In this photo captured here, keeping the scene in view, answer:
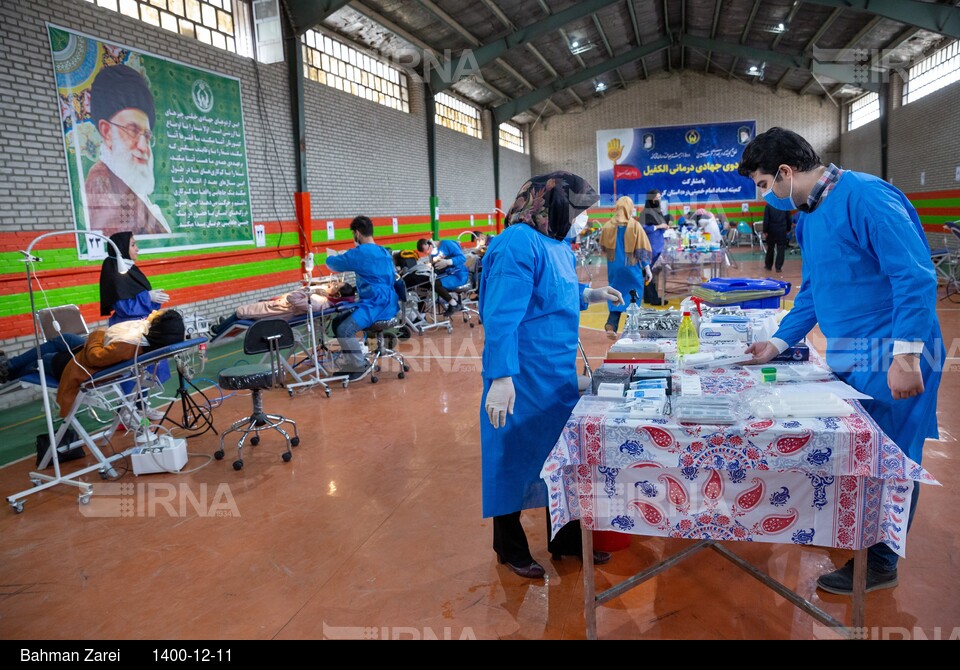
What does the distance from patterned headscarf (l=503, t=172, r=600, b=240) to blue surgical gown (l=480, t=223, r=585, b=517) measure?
0.17 feet

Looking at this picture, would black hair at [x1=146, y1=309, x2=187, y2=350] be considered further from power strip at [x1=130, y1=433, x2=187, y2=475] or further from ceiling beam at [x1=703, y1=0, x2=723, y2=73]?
ceiling beam at [x1=703, y1=0, x2=723, y2=73]

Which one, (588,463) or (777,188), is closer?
(588,463)

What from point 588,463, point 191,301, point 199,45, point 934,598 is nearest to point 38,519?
point 588,463

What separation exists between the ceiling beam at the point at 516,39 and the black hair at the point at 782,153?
11646mm

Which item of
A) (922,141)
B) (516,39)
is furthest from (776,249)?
(516,39)

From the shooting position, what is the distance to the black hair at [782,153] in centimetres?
218

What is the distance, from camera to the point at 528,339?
238 cm

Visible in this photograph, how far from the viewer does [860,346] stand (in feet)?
7.15

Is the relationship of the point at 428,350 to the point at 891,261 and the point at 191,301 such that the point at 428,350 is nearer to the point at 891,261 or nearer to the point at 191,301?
the point at 191,301

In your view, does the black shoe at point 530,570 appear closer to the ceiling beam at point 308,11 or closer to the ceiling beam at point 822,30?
the ceiling beam at point 308,11

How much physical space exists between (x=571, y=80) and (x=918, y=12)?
8773mm

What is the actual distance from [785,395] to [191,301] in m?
7.36

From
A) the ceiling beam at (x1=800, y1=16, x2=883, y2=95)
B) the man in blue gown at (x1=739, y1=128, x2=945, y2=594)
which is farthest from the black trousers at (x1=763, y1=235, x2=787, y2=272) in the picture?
the man in blue gown at (x1=739, y1=128, x2=945, y2=594)

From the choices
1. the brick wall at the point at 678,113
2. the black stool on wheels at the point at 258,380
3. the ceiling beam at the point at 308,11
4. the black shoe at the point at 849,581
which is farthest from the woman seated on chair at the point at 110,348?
the brick wall at the point at 678,113
